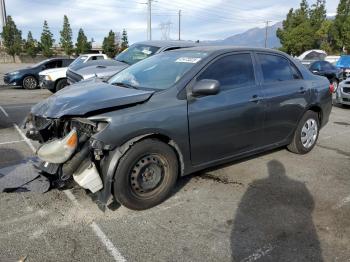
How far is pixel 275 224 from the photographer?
3760 mm

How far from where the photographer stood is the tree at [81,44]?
59.9 metres

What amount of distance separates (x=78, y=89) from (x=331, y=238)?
3.20m

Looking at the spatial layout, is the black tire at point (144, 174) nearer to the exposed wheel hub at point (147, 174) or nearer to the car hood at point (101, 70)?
the exposed wheel hub at point (147, 174)

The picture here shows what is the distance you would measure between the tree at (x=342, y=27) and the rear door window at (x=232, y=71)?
4300 centimetres

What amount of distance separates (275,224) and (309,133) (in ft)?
8.95

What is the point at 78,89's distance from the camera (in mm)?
4441

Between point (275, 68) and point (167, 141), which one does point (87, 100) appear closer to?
point (167, 141)

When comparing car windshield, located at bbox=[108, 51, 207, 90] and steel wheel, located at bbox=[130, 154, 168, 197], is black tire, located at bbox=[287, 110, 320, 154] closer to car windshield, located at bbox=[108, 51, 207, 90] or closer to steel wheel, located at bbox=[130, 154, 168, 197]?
car windshield, located at bbox=[108, 51, 207, 90]

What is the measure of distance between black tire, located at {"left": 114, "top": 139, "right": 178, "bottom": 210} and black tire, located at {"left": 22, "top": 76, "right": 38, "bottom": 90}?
569 inches

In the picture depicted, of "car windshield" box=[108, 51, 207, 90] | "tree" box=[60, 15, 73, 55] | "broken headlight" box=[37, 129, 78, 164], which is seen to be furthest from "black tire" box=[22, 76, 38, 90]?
"tree" box=[60, 15, 73, 55]

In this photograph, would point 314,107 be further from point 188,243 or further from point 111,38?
point 111,38

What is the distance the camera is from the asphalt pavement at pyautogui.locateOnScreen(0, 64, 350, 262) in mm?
3234

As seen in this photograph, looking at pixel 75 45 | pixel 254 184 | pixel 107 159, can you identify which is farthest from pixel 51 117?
pixel 75 45

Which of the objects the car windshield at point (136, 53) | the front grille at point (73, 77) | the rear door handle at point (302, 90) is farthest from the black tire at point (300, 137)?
the front grille at point (73, 77)
